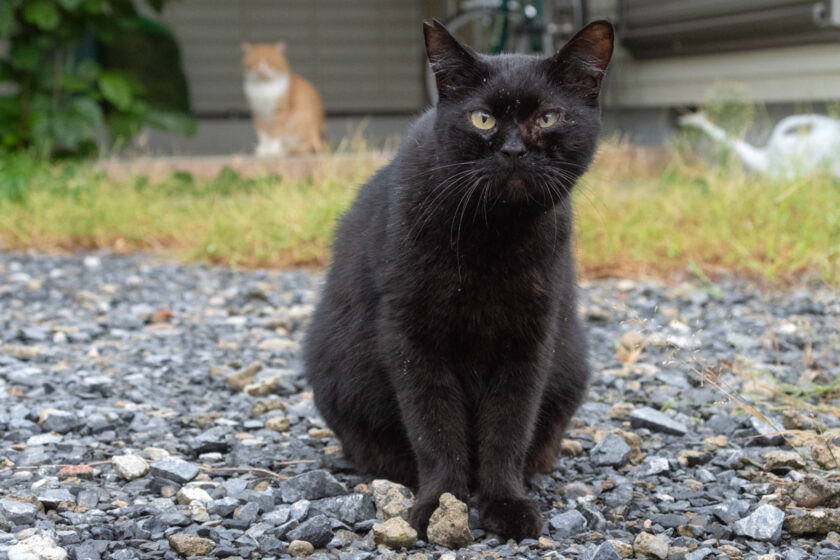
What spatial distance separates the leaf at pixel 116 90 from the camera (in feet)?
23.1

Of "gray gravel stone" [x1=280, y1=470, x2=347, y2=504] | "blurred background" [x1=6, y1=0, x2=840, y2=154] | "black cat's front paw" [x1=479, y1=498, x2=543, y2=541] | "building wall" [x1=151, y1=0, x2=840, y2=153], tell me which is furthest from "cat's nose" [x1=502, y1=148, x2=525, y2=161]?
"building wall" [x1=151, y1=0, x2=840, y2=153]

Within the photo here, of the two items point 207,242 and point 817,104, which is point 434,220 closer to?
point 207,242

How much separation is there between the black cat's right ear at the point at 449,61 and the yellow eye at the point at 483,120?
8cm

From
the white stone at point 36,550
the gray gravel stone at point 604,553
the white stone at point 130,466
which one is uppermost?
the white stone at point 36,550

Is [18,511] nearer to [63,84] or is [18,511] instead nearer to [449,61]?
[449,61]

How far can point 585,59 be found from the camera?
1885 mm

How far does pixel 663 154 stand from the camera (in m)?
7.40

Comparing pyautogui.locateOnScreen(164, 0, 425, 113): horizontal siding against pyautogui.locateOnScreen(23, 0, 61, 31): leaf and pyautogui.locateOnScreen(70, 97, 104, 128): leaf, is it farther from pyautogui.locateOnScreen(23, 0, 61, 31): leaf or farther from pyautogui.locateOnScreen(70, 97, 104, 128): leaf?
pyautogui.locateOnScreen(23, 0, 61, 31): leaf

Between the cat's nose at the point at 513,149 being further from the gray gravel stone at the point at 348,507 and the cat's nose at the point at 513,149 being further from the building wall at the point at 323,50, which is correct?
the building wall at the point at 323,50

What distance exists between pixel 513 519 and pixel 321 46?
9732 mm

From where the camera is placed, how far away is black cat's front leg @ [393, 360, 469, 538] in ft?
6.14

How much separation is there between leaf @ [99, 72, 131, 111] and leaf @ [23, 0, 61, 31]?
2.09ft

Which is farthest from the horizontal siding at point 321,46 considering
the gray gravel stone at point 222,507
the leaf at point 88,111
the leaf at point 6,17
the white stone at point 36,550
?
the white stone at point 36,550

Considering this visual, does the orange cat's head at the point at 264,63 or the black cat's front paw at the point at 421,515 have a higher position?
the orange cat's head at the point at 264,63
